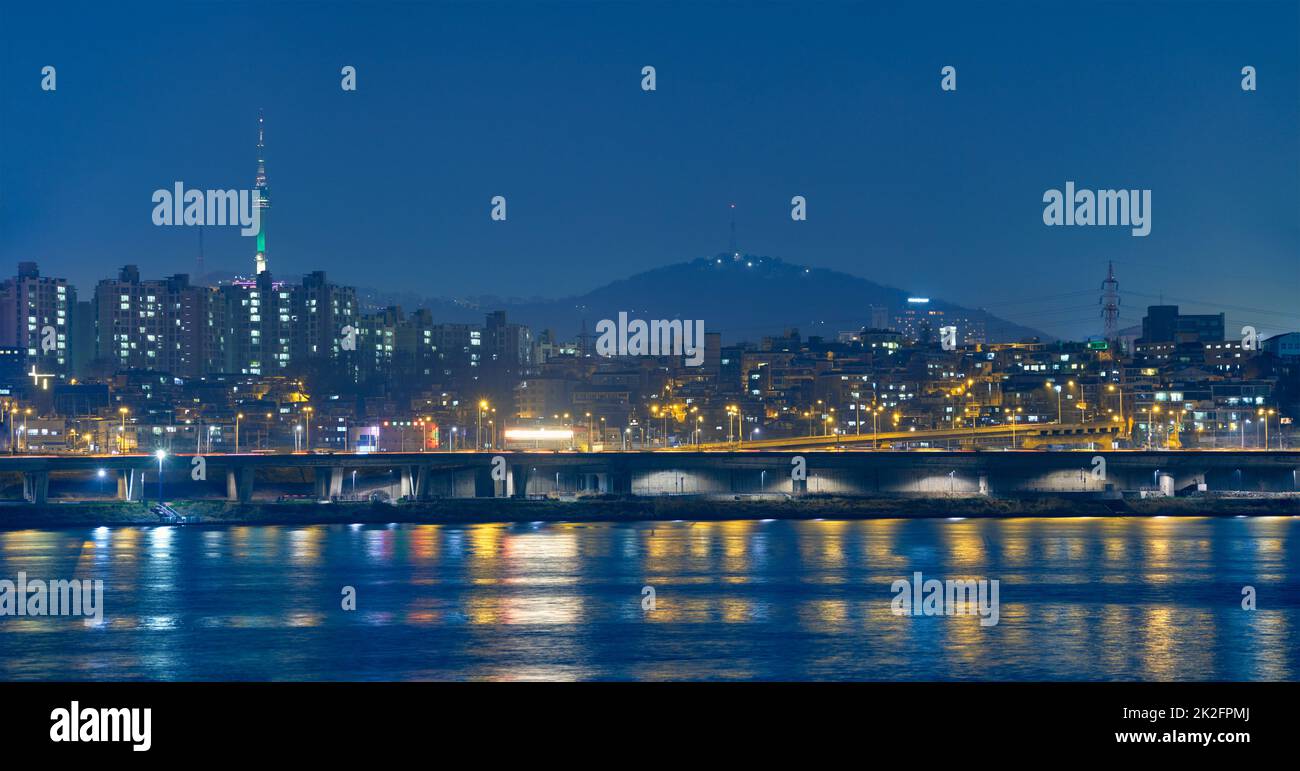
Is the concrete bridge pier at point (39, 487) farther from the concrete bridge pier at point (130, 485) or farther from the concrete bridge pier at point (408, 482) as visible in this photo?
the concrete bridge pier at point (408, 482)

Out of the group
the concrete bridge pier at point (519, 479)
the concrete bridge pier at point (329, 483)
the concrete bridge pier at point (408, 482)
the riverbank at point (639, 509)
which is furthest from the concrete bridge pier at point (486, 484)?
the concrete bridge pier at point (329, 483)

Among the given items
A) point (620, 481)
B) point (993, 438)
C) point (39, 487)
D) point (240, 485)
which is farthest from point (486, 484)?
point (993, 438)

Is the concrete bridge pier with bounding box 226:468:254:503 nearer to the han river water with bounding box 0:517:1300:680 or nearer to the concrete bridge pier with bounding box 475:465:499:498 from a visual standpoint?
the concrete bridge pier with bounding box 475:465:499:498

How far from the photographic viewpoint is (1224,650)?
33688mm

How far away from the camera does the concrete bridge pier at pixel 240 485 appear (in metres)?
83.2

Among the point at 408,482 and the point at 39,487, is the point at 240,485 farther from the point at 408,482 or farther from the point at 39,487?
the point at 39,487

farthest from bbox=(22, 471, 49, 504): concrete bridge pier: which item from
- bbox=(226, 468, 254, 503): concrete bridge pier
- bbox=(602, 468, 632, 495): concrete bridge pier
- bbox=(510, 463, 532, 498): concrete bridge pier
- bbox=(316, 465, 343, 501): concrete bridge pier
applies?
bbox=(602, 468, 632, 495): concrete bridge pier

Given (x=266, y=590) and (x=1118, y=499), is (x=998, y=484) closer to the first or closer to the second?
(x=1118, y=499)

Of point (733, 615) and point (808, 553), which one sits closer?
point (733, 615)

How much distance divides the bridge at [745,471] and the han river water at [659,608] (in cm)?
1311

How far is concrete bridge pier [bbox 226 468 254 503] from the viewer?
83188 mm

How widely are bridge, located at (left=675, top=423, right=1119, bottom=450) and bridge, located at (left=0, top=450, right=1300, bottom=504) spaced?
21.5m
